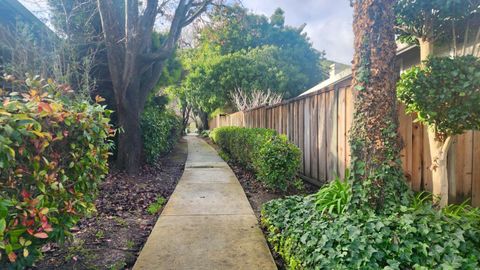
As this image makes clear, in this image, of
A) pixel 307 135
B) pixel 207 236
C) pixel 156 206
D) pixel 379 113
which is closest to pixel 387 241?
pixel 379 113

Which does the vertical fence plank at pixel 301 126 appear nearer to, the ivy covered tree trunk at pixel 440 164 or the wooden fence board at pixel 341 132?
the wooden fence board at pixel 341 132

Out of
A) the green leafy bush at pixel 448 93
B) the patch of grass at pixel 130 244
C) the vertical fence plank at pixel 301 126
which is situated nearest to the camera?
the green leafy bush at pixel 448 93

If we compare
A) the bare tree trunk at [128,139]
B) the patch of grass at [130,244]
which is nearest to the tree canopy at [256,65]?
the bare tree trunk at [128,139]

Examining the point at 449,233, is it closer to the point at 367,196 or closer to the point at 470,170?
the point at 367,196

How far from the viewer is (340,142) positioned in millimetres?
4988

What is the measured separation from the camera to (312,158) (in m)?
6.15

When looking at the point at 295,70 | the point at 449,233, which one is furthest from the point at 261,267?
the point at 295,70

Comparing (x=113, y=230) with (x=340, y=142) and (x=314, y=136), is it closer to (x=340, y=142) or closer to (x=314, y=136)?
(x=340, y=142)

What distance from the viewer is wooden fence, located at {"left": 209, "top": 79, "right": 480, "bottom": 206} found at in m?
3.31

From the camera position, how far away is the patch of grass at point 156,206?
4783 mm

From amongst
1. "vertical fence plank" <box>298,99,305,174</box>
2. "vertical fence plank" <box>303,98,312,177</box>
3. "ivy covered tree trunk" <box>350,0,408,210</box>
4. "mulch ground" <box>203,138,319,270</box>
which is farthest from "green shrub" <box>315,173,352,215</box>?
"vertical fence plank" <box>298,99,305,174</box>

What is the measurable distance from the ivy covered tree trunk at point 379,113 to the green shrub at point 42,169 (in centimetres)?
246

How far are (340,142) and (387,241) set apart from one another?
2850 millimetres

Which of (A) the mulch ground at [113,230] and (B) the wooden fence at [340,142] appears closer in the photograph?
(A) the mulch ground at [113,230]
